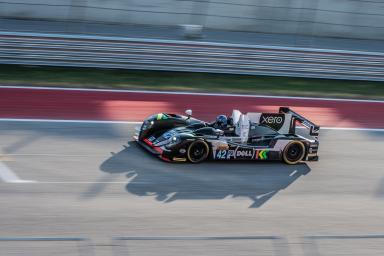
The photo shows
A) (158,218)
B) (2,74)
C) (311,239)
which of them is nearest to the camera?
(311,239)

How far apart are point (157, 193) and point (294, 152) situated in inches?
132

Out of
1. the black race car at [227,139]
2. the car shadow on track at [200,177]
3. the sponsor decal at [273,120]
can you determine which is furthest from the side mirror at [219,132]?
the sponsor decal at [273,120]

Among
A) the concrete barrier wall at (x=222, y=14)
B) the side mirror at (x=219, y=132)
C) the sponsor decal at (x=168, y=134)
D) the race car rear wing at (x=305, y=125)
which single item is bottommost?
the sponsor decal at (x=168, y=134)

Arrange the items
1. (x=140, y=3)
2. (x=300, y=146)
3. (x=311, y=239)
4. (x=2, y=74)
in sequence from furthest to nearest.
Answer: (x=140, y=3), (x=2, y=74), (x=300, y=146), (x=311, y=239)

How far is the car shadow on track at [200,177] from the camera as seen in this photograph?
1095 cm

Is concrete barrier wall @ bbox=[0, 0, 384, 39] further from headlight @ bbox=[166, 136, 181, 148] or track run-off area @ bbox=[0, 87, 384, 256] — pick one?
headlight @ bbox=[166, 136, 181, 148]

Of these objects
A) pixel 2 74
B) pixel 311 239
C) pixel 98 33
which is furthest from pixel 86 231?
pixel 98 33

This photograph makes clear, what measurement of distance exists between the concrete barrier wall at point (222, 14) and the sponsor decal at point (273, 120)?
861 cm

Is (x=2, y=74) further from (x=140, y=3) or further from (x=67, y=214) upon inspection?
(x=67, y=214)

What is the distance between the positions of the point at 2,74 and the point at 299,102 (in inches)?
305

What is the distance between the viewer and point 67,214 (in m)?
9.51

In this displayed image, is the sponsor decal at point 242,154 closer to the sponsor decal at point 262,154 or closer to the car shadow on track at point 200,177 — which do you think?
the sponsor decal at point 262,154

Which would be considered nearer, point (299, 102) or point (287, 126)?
point (287, 126)

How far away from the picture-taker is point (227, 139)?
12484mm
